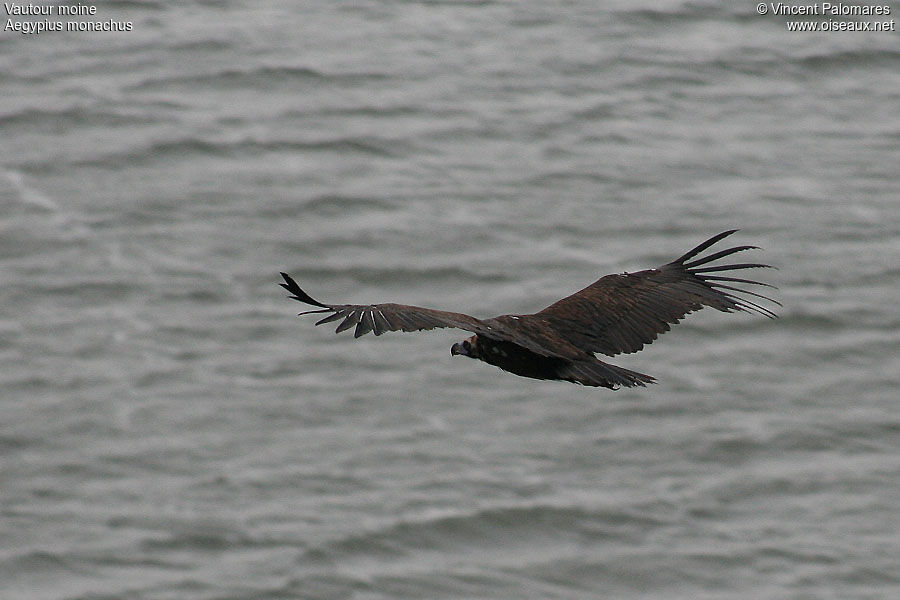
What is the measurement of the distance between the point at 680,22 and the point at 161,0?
461 inches

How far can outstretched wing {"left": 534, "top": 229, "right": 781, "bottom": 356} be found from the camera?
1080 centimetres

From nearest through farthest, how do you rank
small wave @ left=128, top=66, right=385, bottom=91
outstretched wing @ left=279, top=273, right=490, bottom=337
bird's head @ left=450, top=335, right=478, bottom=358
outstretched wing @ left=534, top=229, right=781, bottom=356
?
outstretched wing @ left=279, top=273, right=490, bottom=337
bird's head @ left=450, top=335, right=478, bottom=358
outstretched wing @ left=534, top=229, right=781, bottom=356
small wave @ left=128, top=66, right=385, bottom=91

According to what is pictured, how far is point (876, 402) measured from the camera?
90.8ft

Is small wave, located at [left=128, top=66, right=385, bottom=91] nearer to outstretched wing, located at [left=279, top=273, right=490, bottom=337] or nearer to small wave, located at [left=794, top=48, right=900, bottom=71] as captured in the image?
small wave, located at [left=794, top=48, right=900, bottom=71]

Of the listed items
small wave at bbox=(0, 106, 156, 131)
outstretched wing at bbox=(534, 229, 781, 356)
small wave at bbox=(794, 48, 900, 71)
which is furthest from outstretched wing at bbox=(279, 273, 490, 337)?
small wave at bbox=(794, 48, 900, 71)

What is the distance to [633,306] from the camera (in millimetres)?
11219

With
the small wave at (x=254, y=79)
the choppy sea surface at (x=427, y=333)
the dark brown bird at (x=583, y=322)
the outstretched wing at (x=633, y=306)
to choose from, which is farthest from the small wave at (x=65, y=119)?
the outstretched wing at (x=633, y=306)

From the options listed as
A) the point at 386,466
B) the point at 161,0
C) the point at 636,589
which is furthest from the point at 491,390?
the point at 161,0

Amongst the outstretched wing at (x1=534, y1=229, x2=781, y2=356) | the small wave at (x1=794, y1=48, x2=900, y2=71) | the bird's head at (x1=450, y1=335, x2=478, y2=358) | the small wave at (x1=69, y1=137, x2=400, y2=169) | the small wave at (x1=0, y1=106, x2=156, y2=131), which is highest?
the small wave at (x1=794, y1=48, x2=900, y2=71)

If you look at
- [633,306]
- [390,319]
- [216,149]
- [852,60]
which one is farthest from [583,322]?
[852,60]

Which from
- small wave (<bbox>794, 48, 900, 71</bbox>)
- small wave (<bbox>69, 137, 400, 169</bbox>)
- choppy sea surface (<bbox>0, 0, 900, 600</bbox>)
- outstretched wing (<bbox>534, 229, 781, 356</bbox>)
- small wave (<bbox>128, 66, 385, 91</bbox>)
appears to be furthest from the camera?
small wave (<bbox>794, 48, 900, 71</bbox>)

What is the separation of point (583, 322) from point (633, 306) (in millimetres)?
456

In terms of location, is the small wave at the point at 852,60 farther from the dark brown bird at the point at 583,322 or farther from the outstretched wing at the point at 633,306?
the outstretched wing at the point at 633,306

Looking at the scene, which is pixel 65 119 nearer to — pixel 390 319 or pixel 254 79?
pixel 254 79
